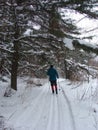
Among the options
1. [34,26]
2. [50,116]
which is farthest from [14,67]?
[50,116]

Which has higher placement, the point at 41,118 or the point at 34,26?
the point at 34,26

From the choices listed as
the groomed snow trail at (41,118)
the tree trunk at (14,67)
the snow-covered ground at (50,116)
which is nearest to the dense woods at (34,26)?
the tree trunk at (14,67)

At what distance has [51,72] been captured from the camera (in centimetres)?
1886

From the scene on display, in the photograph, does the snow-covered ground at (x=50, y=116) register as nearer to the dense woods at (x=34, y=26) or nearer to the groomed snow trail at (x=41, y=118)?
the groomed snow trail at (x=41, y=118)

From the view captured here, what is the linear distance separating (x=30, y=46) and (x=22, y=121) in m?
7.55

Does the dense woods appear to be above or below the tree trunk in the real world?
above

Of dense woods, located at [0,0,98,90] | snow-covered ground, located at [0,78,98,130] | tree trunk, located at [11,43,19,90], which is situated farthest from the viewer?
tree trunk, located at [11,43,19,90]

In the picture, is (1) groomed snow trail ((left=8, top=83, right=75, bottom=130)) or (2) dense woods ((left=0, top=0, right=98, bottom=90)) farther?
(2) dense woods ((left=0, top=0, right=98, bottom=90))

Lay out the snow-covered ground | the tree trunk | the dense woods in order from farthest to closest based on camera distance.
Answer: the tree trunk, the dense woods, the snow-covered ground

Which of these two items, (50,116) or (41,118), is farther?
(50,116)

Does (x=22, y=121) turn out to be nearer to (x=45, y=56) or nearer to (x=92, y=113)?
(x=92, y=113)

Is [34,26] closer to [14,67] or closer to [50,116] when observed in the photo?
[14,67]

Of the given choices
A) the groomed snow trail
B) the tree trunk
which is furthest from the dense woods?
the groomed snow trail

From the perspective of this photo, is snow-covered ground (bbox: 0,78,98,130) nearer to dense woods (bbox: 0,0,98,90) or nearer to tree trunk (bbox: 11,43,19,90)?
dense woods (bbox: 0,0,98,90)
